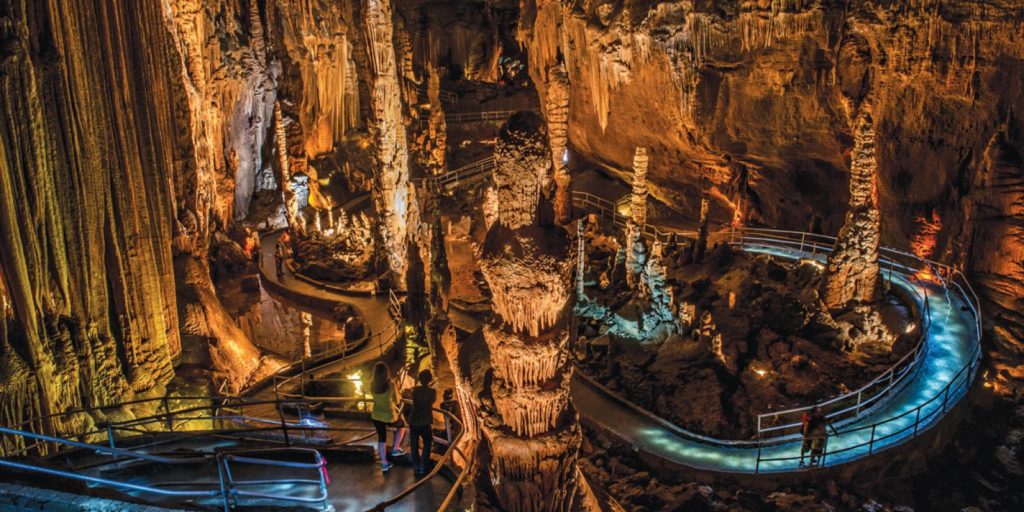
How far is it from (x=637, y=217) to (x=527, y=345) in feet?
29.4

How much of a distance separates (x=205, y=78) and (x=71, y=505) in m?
17.0

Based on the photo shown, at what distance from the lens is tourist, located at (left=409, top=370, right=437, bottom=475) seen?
20.6ft

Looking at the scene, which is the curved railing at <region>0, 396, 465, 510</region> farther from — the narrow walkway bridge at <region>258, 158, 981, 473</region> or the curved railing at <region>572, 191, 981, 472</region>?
the curved railing at <region>572, 191, 981, 472</region>

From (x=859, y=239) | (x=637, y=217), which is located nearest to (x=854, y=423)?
(x=859, y=239)

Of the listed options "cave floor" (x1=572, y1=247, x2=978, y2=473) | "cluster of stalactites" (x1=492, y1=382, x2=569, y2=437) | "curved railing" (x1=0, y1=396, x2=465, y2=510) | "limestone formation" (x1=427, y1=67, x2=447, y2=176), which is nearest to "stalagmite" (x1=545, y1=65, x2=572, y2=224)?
"cave floor" (x1=572, y1=247, x2=978, y2=473)

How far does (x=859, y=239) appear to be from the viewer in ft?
41.0

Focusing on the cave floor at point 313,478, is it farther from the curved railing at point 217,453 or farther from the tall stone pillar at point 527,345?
the tall stone pillar at point 527,345

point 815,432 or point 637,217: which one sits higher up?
point 637,217

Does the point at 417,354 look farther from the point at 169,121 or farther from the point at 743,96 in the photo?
the point at 743,96

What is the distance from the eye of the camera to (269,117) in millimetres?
24453

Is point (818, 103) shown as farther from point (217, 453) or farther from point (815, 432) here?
point (217, 453)

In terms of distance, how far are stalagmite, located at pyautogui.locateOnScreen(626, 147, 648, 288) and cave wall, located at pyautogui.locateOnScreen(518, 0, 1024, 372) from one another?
8.99 ft

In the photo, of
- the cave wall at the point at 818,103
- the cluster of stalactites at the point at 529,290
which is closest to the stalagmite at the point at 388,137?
the cave wall at the point at 818,103

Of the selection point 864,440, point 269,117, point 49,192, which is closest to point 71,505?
point 49,192
